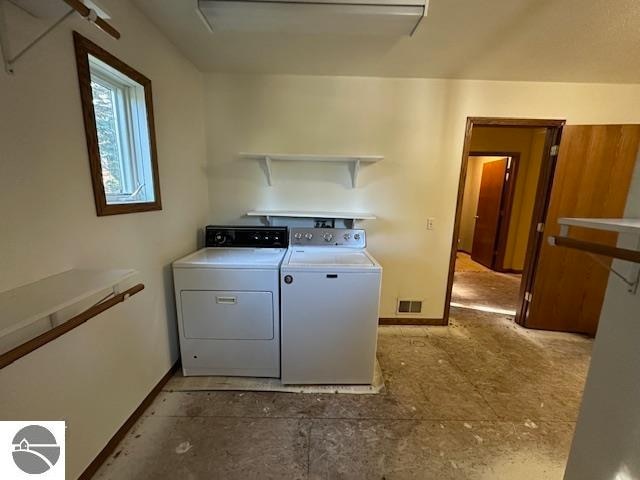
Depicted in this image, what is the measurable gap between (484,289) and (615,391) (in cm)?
322

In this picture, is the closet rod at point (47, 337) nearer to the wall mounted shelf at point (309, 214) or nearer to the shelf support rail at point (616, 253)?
the wall mounted shelf at point (309, 214)

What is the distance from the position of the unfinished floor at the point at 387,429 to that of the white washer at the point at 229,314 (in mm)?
193

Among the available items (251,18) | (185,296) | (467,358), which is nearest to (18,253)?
(185,296)

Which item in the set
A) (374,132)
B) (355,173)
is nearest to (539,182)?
(374,132)

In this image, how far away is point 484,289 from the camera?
12.5ft

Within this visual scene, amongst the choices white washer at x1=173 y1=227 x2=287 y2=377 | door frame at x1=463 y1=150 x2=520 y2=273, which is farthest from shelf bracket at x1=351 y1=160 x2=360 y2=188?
door frame at x1=463 y1=150 x2=520 y2=273

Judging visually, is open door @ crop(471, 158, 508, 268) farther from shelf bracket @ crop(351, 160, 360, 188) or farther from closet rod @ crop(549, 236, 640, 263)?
closet rod @ crop(549, 236, 640, 263)

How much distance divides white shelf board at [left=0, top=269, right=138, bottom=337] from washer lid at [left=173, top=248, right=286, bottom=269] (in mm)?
632

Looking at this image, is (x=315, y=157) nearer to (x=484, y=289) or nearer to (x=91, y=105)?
(x=91, y=105)

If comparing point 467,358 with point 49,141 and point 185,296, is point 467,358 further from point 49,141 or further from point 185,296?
point 49,141

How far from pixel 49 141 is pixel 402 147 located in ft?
7.74

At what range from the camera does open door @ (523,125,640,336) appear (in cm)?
Result: 228

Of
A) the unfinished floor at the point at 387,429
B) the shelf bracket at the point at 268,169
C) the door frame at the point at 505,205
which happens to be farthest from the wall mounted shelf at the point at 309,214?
the door frame at the point at 505,205

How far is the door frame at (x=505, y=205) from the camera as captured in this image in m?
4.35
